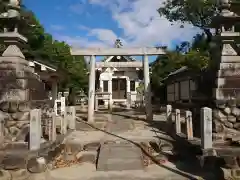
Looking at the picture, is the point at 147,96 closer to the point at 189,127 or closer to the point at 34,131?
the point at 189,127

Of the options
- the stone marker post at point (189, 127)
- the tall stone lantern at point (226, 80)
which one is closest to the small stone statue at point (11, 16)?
the stone marker post at point (189, 127)

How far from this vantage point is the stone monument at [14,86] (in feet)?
25.5

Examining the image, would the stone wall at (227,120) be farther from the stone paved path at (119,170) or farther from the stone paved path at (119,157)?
the stone paved path at (119,157)

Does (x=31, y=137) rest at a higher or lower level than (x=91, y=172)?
higher

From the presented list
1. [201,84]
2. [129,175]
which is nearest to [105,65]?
[201,84]

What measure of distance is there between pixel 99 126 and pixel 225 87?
25.8 ft

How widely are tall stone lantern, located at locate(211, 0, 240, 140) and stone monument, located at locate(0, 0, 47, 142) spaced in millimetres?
5538

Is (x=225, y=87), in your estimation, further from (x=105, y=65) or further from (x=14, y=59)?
(x=105, y=65)

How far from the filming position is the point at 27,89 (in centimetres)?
808

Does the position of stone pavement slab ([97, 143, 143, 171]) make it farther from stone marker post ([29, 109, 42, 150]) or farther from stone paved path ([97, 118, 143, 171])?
stone marker post ([29, 109, 42, 150])

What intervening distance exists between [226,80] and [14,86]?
6233mm

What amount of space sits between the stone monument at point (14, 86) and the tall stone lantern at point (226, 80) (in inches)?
218

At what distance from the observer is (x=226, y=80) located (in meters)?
8.22

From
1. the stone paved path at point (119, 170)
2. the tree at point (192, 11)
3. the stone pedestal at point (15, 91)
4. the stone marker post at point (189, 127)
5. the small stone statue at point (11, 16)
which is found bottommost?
the stone paved path at point (119, 170)
